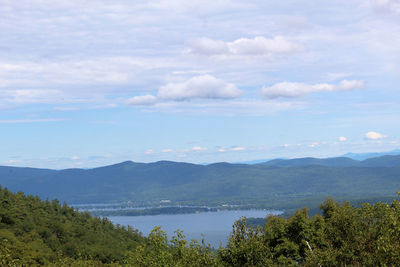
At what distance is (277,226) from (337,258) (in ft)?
114

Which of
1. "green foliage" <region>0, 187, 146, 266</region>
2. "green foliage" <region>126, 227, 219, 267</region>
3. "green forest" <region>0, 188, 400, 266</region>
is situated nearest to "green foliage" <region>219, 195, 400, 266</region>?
"green forest" <region>0, 188, 400, 266</region>

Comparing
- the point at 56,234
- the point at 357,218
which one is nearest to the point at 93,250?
the point at 56,234

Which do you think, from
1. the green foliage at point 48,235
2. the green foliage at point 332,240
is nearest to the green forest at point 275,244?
the green foliage at point 332,240

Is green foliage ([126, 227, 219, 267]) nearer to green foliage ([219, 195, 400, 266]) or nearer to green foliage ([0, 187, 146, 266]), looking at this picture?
green foliage ([219, 195, 400, 266])

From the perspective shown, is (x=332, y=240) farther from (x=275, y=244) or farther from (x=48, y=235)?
(x=48, y=235)

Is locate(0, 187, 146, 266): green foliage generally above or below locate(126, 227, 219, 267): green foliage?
→ below

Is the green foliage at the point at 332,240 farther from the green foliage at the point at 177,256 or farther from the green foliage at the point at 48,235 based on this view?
the green foliage at the point at 48,235

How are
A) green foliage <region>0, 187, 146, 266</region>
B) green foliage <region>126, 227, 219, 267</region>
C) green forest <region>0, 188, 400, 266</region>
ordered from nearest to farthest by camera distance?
green forest <region>0, 188, 400, 266</region>
green foliage <region>126, 227, 219, 267</region>
green foliage <region>0, 187, 146, 266</region>

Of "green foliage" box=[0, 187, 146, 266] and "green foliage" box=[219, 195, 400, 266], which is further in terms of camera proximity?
"green foliage" box=[0, 187, 146, 266]

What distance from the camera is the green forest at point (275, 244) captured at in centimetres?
4194

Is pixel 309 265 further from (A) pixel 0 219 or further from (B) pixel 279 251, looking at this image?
(A) pixel 0 219

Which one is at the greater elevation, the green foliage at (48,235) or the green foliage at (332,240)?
the green foliage at (332,240)

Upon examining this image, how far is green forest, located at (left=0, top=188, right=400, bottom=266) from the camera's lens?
41941 mm

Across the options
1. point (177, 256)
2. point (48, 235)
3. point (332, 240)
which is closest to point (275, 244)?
point (332, 240)
